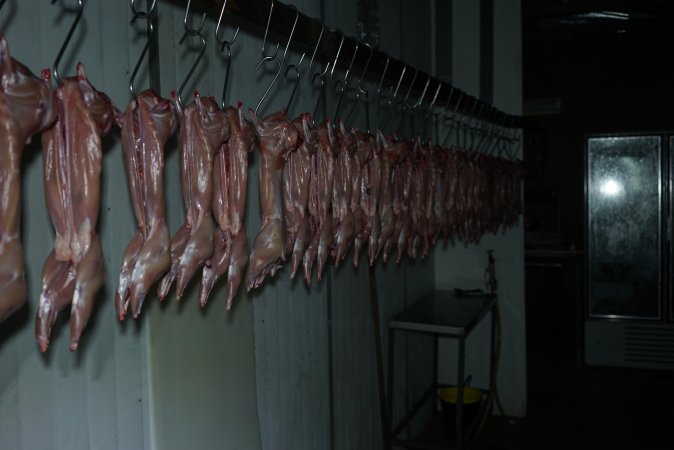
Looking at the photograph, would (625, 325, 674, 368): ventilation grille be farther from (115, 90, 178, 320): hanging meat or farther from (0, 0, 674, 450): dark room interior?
(115, 90, 178, 320): hanging meat

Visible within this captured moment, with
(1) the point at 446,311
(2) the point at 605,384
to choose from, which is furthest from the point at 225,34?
(2) the point at 605,384

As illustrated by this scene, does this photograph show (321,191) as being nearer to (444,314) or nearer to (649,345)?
(444,314)

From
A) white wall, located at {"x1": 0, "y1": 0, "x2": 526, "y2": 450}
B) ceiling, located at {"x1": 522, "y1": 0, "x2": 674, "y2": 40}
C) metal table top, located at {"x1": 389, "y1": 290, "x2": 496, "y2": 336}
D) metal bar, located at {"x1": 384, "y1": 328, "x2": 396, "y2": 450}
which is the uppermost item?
ceiling, located at {"x1": 522, "y1": 0, "x2": 674, "y2": 40}

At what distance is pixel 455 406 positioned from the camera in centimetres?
447

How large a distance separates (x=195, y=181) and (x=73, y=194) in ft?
0.94

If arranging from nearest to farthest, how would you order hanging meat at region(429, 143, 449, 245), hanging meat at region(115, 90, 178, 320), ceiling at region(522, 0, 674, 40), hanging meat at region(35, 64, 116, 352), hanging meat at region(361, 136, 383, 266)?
hanging meat at region(35, 64, 116, 352), hanging meat at region(115, 90, 178, 320), hanging meat at region(361, 136, 383, 266), hanging meat at region(429, 143, 449, 245), ceiling at region(522, 0, 674, 40)

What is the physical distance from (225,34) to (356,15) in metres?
1.44

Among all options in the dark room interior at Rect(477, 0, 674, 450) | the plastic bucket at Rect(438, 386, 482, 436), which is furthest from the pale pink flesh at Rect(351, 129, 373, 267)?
the dark room interior at Rect(477, 0, 674, 450)

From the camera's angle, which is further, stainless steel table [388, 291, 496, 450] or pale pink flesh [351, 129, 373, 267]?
stainless steel table [388, 291, 496, 450]

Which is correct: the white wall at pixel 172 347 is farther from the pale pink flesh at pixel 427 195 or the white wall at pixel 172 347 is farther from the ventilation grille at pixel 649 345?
the ventilation grille at pixel 649 345

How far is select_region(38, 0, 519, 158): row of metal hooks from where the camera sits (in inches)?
52.1

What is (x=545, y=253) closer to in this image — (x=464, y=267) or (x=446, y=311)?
(x=464, y=267)

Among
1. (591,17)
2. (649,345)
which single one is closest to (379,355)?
(649,345)

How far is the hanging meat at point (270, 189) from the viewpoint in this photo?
1512 mm
